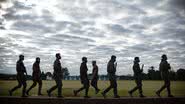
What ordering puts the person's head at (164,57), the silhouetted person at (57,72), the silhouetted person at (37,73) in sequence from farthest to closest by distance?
the silhouetted person at (37,73)
the person's head at (164,57)
the silhouetted person at (57,72)

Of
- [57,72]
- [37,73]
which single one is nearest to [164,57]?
[57,72]

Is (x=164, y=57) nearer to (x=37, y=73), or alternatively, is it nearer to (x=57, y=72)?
(x=57, y=72)

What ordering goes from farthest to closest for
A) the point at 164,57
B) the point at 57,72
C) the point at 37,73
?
1. the point at 37,73
2. the point at 164,57
3. the point at 57,72

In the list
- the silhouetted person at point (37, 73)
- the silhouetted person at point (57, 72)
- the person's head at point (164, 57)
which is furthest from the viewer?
the silhouetted person at point (37, 73)

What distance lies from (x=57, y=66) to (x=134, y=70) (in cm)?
447

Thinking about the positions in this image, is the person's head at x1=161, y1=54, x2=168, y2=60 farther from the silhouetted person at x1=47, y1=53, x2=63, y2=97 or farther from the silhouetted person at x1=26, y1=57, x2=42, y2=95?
the silhouetted person at x1=26, y1=57, x2=42, y2=95

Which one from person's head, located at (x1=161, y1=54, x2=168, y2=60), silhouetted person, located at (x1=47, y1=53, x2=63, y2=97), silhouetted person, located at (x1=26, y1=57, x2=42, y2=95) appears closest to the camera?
silhouetted person, located at (x1=47, y1=53, x2=63, y2=97)

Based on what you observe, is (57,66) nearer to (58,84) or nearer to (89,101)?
(58,84)

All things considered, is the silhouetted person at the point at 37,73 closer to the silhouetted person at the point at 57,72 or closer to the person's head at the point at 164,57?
the silhouetted person at the point at 57,72

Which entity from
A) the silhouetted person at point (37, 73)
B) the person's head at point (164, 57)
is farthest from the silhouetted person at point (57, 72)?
the person's head at point (164, 57)

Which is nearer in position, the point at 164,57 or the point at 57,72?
the point at 57,72

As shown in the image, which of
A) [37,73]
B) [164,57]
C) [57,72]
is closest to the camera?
[57,72]

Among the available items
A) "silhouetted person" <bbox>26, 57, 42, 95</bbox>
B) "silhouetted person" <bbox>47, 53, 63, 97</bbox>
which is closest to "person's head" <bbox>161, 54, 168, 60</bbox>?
"silhouetted person" <bbox>47, 53, 63, 97</bbox>

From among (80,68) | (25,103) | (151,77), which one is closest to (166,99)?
(80,68)
